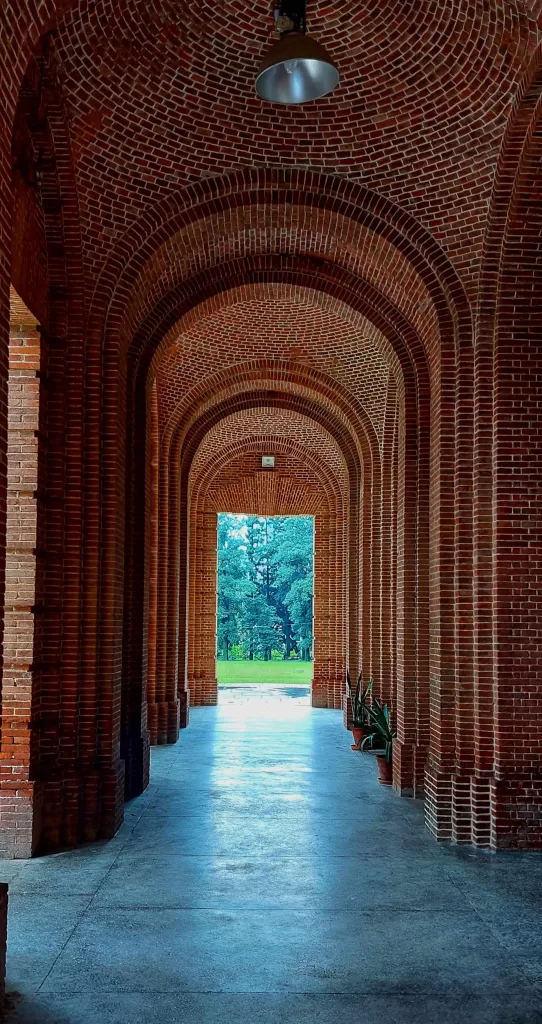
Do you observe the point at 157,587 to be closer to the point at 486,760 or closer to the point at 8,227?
the point at 486,760

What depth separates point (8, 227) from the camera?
17.7ft

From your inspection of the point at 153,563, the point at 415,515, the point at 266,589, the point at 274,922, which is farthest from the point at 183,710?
the point at 266,589

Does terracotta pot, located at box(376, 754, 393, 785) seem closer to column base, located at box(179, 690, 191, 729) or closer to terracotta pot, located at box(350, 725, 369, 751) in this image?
terracotta pot, located at box(350, 725, 369, 751)

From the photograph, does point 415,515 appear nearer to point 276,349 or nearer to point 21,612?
point 21,612

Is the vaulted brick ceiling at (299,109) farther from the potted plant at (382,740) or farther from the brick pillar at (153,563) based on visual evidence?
the brick pillar at (153,563)

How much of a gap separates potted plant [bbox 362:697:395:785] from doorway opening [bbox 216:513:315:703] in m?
27.3

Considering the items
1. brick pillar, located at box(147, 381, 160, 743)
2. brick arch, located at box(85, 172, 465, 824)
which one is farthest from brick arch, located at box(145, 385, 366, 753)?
brick arch, located at box(85, 172, 465, 824)

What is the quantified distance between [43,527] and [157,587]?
666cm

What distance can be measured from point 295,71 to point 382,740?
10.3m

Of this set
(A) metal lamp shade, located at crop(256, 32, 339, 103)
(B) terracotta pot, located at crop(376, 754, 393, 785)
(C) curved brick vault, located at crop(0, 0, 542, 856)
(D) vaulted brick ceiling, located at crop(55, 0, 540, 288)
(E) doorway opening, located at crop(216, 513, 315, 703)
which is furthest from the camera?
(E) doorway opening, located at crop(216, 513, 315, 703)

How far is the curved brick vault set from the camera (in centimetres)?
728

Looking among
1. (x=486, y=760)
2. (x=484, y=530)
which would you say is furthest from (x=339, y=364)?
(x=486, y=760)

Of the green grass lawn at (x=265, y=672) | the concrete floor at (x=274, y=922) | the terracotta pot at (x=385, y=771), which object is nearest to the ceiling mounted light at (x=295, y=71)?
the concrete floor at (x=274, y=922)

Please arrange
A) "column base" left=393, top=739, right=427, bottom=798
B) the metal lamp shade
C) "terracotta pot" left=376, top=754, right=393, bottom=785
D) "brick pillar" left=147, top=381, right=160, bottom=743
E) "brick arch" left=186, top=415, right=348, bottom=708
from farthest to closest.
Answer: "brick arch" left=186, top=415, right=348, bottom=708 → "brick pillar" left=147, top=381, right=160, bottom=743 → "terracotta pot" left=376, top=754, right=393, bottom=785 → "column base" left=393, top=739, right=427, bottom=798 → the metal lamp shade
